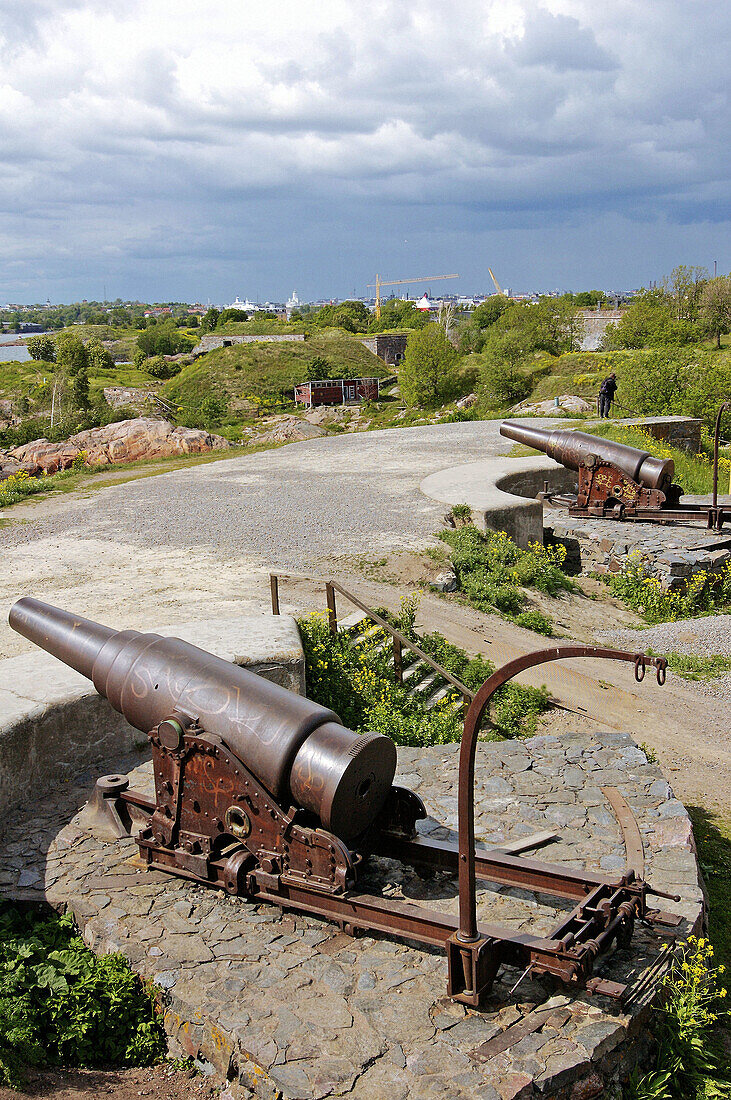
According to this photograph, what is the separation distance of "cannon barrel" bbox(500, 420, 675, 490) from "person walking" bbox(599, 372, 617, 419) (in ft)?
25.1

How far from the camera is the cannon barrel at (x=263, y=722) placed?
13.3 feet

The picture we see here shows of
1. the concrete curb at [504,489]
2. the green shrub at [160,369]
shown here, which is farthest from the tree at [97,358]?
the concrete curb at [504,489]

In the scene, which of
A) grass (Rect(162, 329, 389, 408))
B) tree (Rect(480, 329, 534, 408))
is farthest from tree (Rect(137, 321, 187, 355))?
tree (Rect(480, 329, 534, 408))

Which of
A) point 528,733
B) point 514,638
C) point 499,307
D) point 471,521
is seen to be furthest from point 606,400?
point 499,307

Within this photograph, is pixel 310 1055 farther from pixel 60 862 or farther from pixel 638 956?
pixel 60 862

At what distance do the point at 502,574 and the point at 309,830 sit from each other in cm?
806

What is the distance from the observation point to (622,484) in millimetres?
15000

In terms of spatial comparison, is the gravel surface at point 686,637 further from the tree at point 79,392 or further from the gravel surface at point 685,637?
the tree at point 79,392

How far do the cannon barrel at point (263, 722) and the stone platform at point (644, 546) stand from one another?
10096mm

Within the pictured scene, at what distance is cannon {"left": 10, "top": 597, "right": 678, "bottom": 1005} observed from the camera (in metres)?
3.73

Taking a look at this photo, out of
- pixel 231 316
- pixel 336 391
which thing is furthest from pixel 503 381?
pixel 231 316

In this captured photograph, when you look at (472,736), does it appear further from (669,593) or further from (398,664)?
(669,593)

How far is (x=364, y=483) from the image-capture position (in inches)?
660

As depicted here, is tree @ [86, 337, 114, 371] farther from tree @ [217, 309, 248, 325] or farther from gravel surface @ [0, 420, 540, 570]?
gravel surface @ [0, 420, 540, 570]
